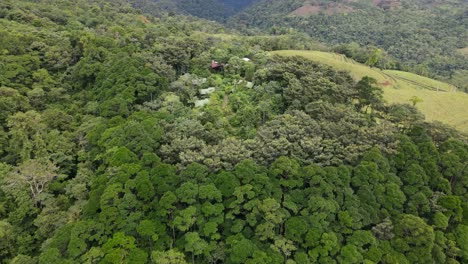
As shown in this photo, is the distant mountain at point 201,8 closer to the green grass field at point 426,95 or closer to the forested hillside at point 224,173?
the green grass field at point 426,95

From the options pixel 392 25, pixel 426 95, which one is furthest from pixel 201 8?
pixel 426 95

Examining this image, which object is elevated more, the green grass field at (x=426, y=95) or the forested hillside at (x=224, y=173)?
the forested hillside at (x=224, y=173)

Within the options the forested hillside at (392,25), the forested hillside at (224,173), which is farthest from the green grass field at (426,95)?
the forested hillside at (392,25)

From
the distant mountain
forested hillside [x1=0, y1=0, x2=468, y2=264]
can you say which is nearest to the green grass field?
forested hillside [x1=0, y1=0, x2=468, y2=264]

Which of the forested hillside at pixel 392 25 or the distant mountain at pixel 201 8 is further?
the distant mountain at pixel 201 8

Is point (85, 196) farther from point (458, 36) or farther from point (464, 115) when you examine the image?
point (458, 36)

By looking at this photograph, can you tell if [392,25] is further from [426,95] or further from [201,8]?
[201,8]

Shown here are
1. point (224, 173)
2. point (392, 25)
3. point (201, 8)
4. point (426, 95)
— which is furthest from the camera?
point (201, 8)

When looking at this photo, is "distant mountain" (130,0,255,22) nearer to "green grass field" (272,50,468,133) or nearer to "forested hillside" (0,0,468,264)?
"green grass field" (272,50,468,133)
